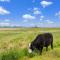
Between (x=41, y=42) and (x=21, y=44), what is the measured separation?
889 mm

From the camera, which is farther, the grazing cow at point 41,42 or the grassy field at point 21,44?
the grazing cow at point 41,42

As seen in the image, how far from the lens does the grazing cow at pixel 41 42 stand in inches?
340

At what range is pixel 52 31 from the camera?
33.8 feet

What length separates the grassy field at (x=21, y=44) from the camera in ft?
26.0

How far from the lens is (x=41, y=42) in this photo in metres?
9.16

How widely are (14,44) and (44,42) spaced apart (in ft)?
4.32

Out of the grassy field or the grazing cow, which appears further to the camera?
the grazing cow

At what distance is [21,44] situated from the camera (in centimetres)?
934

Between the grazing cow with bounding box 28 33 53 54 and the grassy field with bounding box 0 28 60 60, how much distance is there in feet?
0.73

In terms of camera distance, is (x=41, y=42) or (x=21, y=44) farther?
(x=21, y=44)

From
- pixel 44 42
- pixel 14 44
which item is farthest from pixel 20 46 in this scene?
pixel 44 42

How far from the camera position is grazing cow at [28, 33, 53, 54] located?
864cm

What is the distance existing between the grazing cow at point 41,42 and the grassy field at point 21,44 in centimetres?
22

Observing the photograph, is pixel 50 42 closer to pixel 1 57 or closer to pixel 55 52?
pixel 55 52
